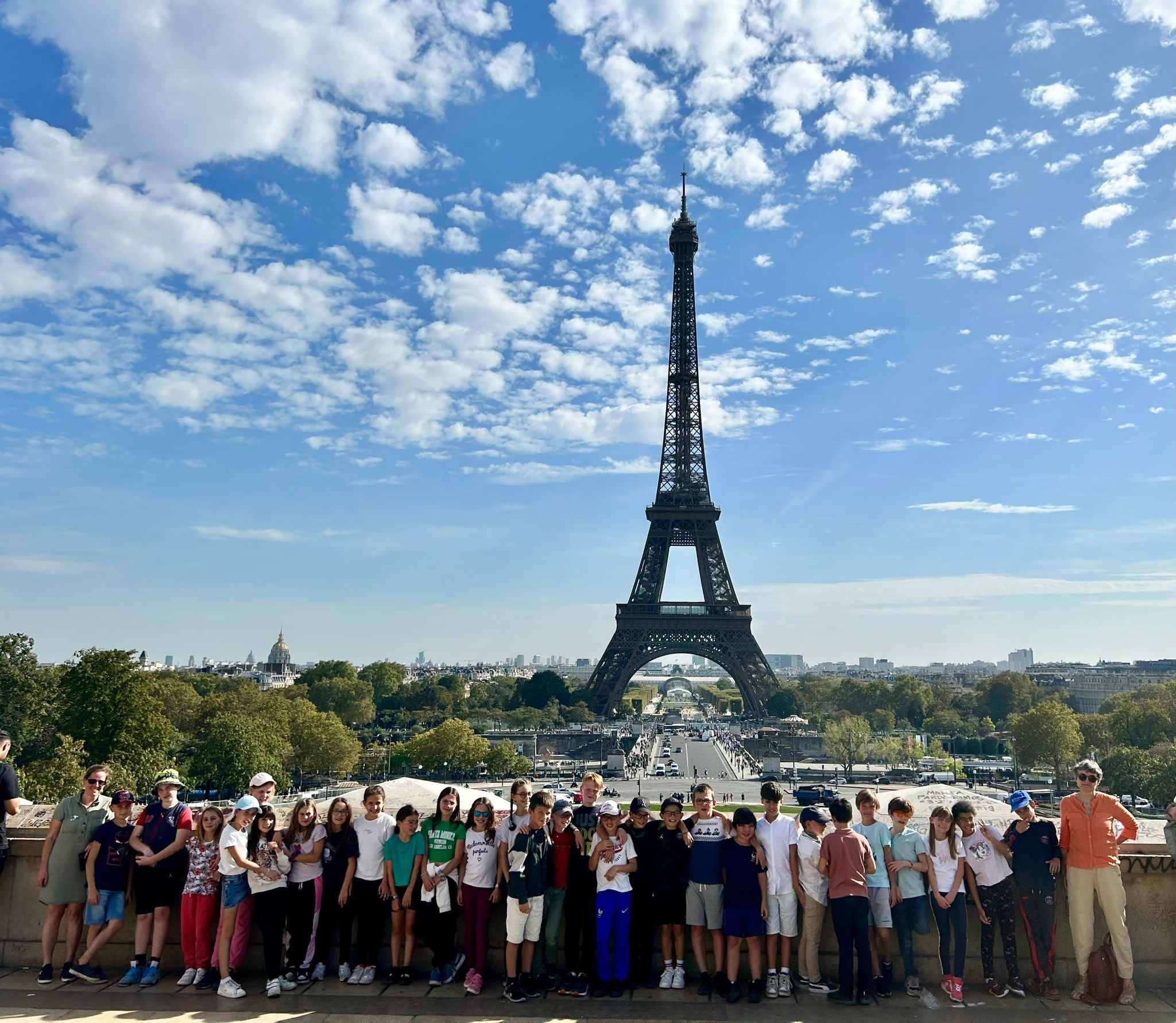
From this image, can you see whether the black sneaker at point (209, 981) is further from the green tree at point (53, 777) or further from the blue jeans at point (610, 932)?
the green tree at point (53, 777)

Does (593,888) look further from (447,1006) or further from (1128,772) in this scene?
(1128,772)

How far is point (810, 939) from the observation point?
290 inches

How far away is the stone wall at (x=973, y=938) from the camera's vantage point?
24.8 feet

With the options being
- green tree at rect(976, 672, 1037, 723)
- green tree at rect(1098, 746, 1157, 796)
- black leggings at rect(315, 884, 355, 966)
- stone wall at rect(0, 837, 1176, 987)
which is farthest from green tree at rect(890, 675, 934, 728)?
black leggings at rect(315, 884, 355, 966)

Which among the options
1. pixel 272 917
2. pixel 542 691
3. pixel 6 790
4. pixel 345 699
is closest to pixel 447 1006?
pixel 272 917

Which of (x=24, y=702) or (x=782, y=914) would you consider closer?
(x=782, y=914)

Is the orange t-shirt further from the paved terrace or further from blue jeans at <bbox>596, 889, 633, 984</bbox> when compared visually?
blue jeans at <bbox>596, 889, 633, 984</bbox>

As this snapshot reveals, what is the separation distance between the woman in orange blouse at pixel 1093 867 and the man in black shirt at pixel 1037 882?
17 cm

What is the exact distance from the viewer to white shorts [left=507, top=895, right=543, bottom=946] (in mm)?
7168

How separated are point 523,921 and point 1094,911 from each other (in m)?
5.04

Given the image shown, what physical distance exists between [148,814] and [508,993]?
366 cm

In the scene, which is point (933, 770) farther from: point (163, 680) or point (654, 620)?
point (163, 680)

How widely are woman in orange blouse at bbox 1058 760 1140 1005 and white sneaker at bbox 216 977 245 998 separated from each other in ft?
23.5

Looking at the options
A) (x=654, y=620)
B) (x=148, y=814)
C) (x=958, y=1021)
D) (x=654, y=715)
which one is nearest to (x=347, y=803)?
(x=148, y=814)
